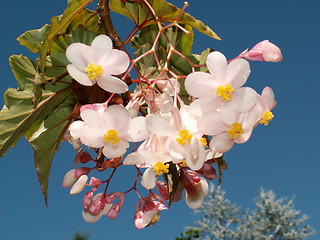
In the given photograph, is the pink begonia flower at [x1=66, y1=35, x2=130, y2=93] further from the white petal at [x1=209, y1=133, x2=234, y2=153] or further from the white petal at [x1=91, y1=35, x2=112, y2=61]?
the white petal at [x1=209, y1=133, x2=234, y2=153]

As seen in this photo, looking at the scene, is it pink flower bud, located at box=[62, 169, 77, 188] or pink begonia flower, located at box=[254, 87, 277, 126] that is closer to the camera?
pink begonia flower, located at box=[254, 87, 277, 126]

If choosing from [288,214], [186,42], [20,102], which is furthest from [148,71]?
[288,214]

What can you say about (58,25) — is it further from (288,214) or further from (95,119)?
(288,214)

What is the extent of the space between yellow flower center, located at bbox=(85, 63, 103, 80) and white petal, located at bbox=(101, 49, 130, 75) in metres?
0.01

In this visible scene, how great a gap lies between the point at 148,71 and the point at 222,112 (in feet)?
0.82

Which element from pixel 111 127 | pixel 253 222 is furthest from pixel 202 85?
pixel 253 222

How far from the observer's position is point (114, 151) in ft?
1.86

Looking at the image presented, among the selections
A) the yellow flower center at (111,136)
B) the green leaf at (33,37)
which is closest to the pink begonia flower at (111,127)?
the yellow flower center at (111,136)

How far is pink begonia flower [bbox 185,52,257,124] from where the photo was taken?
1.77 feet

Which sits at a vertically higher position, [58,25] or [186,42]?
[186,42]

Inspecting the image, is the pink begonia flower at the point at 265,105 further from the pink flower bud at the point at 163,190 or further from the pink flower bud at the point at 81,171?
the pink flower bud at the point at 81,171

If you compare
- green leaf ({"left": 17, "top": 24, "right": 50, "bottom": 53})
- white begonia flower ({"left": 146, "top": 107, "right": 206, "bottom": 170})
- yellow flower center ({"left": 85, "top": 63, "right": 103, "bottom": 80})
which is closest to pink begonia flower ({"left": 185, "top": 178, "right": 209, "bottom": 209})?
white begonia flower ({"left": 146, "top": 107, "right": 206, "bottom": 170})

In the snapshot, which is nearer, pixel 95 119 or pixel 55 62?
pixel 95 119

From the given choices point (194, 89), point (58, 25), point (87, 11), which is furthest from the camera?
point (87, 11)
